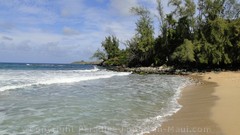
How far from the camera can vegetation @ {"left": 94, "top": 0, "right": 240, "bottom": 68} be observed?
40.3 metres

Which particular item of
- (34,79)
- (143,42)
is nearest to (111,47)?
(143,42)

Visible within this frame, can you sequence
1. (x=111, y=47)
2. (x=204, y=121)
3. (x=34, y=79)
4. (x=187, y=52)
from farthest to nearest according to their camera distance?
(x=111, y=47)
(x=187, y=52)
(x=34, y=79)
(x=204, y=121)

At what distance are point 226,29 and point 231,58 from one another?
4.28 meters

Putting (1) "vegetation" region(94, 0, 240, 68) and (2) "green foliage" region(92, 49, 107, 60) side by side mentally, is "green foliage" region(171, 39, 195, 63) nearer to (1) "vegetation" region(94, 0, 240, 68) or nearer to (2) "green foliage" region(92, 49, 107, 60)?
(1) "vegetation" region(94, 0, 240, 68)

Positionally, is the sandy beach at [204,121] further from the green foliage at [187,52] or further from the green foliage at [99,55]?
the green foliage at [99,55]

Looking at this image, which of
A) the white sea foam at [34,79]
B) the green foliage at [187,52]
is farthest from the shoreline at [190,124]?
the green foliage at [187,52]

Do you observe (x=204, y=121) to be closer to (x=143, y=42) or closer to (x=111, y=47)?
(x=143, y=42)

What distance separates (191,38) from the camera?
156 ft

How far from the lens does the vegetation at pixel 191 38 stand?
4031 cm

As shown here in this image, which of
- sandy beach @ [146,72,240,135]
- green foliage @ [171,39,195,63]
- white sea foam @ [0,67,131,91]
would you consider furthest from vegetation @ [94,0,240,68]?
sandy beach @ [146,72,240,135]

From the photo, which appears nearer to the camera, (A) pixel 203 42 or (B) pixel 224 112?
(B) pixel 224 112

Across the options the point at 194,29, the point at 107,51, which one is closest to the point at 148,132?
the point at 194,29

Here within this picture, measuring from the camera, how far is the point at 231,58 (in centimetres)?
4019

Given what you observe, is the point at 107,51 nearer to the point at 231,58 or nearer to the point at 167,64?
the point at 167,64
